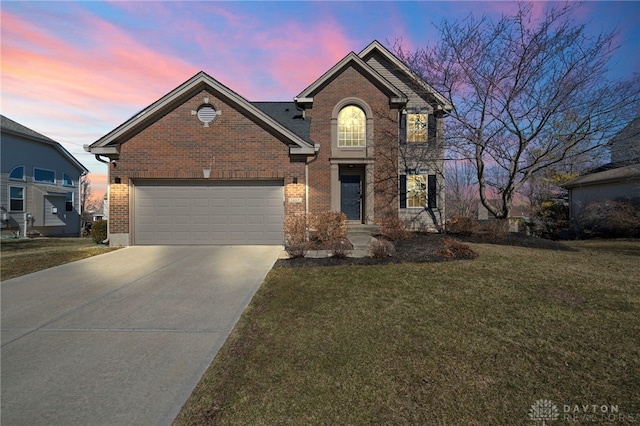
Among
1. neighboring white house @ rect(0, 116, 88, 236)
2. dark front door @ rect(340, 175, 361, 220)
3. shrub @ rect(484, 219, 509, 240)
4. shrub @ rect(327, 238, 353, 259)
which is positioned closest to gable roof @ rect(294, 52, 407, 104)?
dark front door @ rect(340, 175, 361, 220)

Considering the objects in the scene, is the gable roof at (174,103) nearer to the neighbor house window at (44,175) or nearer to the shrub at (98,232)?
the shrub at (98,232)

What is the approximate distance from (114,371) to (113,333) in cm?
112

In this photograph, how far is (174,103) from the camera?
11422 millimetres

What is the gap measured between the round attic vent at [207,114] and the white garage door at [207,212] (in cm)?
229

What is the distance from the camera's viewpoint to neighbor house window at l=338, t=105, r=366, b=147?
1505 cm

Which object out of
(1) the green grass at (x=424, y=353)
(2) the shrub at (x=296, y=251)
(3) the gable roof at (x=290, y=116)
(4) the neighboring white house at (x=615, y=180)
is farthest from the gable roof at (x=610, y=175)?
(2) the shrub at (x=296, y=251)

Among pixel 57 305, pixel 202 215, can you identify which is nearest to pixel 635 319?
pixel 57 305

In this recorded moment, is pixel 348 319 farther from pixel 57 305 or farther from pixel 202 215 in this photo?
pixel 202 215

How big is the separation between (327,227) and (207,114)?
6.01 metres

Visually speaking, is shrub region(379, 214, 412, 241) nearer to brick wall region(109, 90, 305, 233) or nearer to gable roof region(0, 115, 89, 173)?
brick wall region(109, 90, 305, 233)

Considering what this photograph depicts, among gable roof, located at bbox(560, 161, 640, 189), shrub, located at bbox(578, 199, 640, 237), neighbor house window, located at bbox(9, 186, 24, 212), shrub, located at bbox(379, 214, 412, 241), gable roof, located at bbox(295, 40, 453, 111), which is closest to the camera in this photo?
shrub, located at bbox(379, 214, 412, 241)

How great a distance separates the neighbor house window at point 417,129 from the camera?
50.2 feet

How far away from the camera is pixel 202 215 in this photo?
11484 millimetres

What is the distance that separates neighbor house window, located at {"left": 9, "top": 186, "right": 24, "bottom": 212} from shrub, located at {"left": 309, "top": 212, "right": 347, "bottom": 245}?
22.5m
